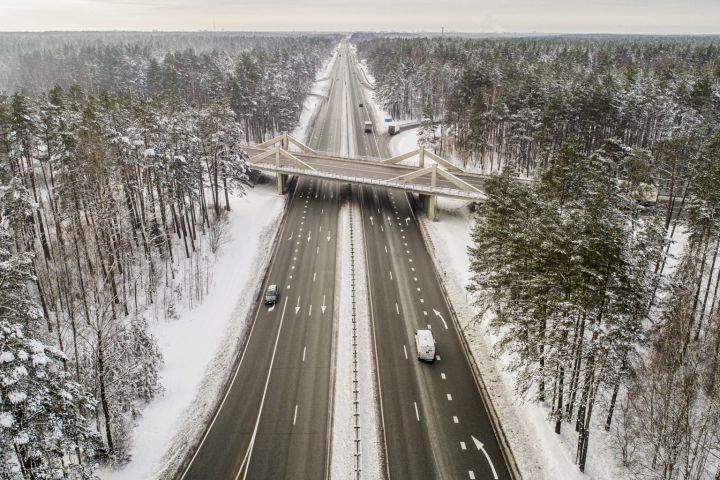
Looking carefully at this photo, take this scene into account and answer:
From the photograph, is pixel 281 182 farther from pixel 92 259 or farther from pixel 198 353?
pixel 198 353

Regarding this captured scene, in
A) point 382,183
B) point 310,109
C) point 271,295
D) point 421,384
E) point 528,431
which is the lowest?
point 528,431

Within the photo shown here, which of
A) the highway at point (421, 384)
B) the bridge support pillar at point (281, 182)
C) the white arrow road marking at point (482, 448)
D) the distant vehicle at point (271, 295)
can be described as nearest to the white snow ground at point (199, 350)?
the distant vehicle at point (271, 295)

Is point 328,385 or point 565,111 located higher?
point 565,111

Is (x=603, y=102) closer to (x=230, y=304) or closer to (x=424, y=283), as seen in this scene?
(x=424, y=283)

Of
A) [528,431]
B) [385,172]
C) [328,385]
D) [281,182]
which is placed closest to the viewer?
[528,431]

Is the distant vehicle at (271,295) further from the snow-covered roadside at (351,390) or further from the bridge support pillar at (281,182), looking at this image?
the bridge support pillar at (281,182)

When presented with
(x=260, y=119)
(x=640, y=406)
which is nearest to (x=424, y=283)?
(x=640, y=406)

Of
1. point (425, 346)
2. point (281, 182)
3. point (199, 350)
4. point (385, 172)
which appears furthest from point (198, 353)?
point (385, 172)

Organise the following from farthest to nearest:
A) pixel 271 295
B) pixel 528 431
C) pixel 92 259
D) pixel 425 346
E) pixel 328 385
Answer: pixel 92 259 < pixel 271 295 < pixel 425 346 < pixel 328 385 < pixel 528 431
